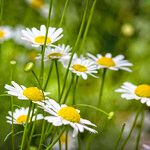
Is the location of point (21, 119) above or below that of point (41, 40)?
below

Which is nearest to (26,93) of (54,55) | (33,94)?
(33,94)

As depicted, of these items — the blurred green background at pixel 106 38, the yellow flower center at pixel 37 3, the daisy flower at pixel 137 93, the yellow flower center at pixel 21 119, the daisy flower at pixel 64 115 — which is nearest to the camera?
the daisy flower at pixel 64 115

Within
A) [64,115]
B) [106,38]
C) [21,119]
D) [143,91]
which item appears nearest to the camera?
[64,115]

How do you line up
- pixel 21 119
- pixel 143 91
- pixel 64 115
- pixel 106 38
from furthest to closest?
pixel 106 38, pixel 143 91, pixel 21 119, pixel 64 115

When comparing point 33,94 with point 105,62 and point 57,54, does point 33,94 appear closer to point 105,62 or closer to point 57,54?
point 57,54

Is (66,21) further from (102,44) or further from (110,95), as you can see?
(110,95)

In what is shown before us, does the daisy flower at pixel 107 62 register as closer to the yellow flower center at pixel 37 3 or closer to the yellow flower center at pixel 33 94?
the yellow flower center at pixel 33 94

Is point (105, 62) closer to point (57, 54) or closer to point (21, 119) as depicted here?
point (57, 54)

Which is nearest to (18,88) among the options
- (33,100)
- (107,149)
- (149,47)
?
(33,100)

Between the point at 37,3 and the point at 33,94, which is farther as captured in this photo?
the point at 37,3

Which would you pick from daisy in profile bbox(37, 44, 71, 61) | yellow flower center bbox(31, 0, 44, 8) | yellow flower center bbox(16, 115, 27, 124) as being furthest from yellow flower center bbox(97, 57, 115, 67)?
yellow flower center bbox(31, 0, 44, 8)

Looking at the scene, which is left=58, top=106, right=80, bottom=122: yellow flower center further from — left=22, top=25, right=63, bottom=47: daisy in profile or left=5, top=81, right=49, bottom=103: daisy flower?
left=22, top=25, right=63, bottom=47: daisy in profile

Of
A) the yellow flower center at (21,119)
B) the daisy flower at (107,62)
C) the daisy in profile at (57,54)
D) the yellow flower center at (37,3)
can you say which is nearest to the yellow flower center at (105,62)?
the daisy flower at (107,62)
